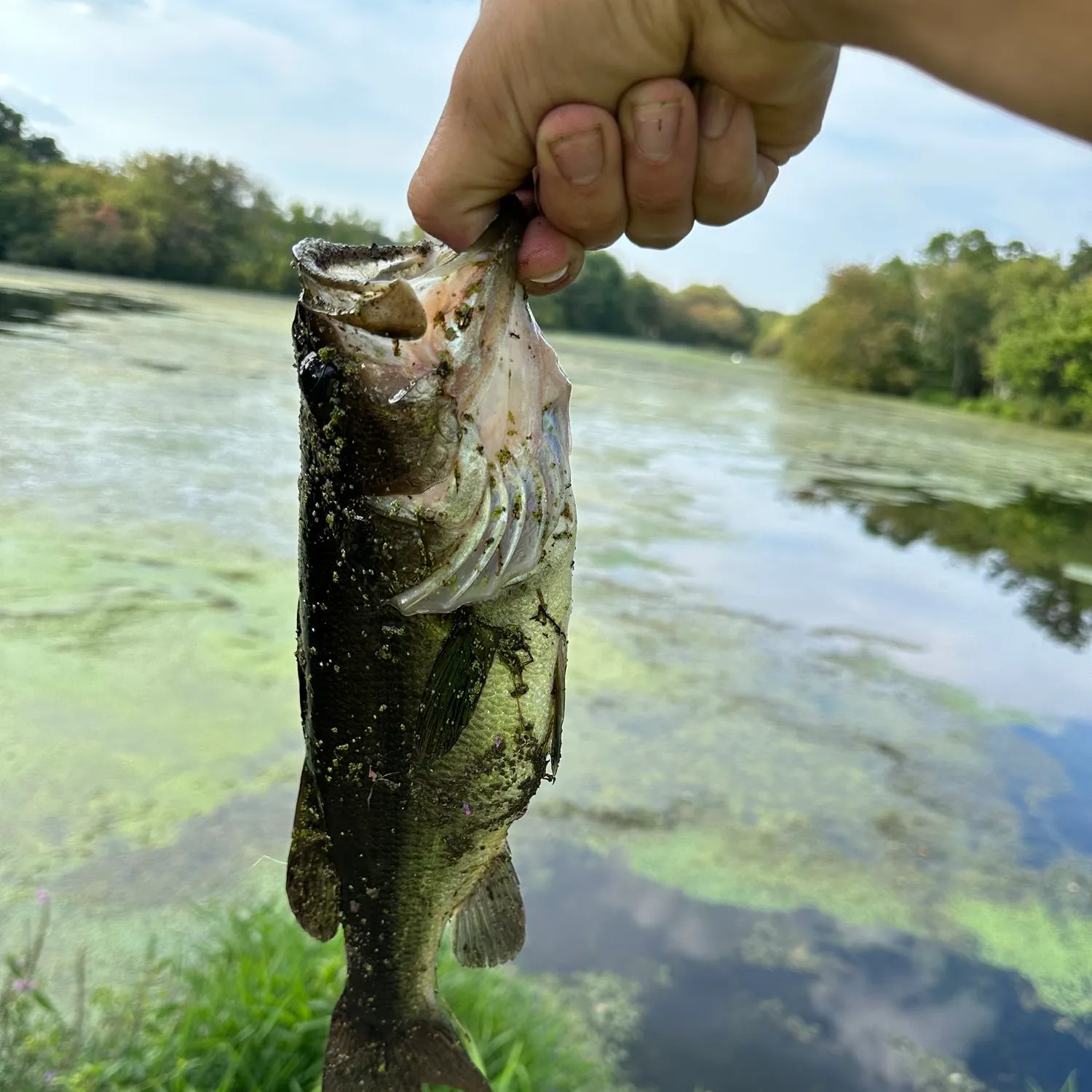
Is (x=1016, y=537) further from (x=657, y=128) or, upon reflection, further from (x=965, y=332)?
(x=965, y=332)

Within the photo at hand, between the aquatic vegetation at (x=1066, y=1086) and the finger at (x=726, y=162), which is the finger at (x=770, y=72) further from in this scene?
the aquatic vegetation at (x=1066, y=1086)

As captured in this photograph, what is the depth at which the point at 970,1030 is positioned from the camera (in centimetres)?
309

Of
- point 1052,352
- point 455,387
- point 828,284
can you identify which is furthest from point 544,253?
point 828,284

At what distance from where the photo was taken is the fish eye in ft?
4.90

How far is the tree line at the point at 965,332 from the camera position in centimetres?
2958

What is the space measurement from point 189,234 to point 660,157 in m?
39.5

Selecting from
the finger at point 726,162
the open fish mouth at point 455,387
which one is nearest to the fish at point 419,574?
the open fish mouth at point 455,387

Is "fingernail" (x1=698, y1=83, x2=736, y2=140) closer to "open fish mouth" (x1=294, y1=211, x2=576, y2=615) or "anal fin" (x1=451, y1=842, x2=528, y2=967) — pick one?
"open fish mouth" (x1=294, y1=211, x2=576, y2=615)

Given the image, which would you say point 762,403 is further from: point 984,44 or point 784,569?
point 984,44

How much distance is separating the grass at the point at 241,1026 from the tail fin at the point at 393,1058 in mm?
126

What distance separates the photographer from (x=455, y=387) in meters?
1.51

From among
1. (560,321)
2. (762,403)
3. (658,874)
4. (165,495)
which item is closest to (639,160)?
(658,874)

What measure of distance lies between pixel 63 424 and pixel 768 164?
791cm

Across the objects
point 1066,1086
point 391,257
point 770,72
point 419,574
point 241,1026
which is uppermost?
point 770,72
